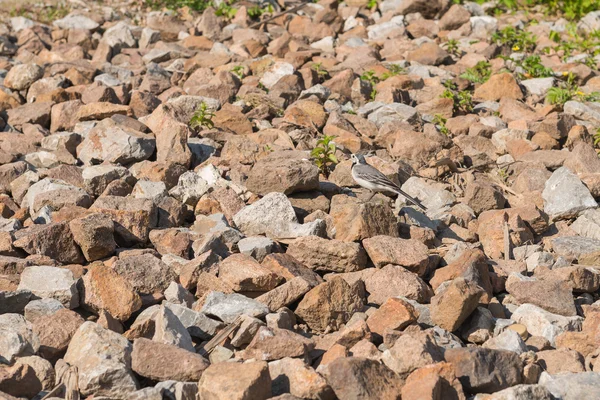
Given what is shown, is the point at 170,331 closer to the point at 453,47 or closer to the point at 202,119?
the point at 202,119

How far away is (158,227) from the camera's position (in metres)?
6.56

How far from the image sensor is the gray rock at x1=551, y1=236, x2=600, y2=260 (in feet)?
20.7

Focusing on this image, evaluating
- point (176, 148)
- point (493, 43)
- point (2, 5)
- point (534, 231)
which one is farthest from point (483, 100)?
point (2, 5)

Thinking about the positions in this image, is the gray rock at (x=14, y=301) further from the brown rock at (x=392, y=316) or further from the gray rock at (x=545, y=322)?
the gray rock at (x=545, y=322)

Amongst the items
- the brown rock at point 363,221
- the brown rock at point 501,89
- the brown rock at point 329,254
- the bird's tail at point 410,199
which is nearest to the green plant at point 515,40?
the brown rock at point 501,89

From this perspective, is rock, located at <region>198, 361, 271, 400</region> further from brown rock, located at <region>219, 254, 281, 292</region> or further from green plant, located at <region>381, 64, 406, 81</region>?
green plant, located at <region>381, 64, 406, 81</region>

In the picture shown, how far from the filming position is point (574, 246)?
6355mm

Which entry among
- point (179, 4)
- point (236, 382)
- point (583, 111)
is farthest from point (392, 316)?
point (179, 4)

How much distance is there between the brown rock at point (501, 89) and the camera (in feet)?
31.2

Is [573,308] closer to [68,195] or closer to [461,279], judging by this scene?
[461,279]

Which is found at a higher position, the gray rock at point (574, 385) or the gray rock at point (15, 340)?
the gray rock at point (15, 340)

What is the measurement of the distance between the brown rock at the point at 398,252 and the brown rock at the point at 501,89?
4.12 metres

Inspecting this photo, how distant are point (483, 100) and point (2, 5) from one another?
25.5 ft

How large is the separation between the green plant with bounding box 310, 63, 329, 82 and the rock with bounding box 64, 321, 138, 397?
5.97 m
